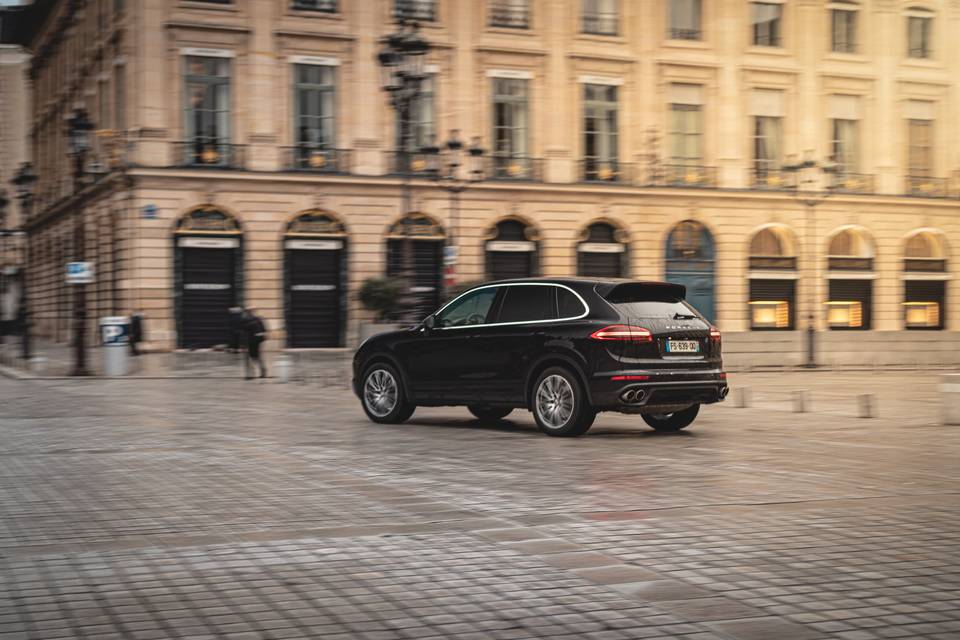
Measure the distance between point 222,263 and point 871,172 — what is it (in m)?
25.5

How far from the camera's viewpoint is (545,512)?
848 cm

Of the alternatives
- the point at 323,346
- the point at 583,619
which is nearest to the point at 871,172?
the point at 323,346

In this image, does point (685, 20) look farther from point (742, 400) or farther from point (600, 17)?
point (742, 400)

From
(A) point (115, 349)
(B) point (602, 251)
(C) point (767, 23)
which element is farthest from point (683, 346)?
(C) point (767, 23)

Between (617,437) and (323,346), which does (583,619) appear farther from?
(323,346)

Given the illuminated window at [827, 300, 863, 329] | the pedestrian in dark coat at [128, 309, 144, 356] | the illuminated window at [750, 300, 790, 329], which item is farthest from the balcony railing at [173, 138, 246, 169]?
the illuminated window at [827, 300, 863, 329]

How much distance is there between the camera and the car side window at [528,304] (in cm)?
1439

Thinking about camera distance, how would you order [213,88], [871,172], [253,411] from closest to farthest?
[253,411], [213,88], [871,172]

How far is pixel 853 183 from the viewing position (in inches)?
1989

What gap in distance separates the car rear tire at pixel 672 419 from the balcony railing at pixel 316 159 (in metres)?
28.9

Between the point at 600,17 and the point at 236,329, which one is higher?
the point at 600,17

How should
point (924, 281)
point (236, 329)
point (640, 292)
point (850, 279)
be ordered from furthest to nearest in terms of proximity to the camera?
point (924, 281), point (850, 279), point (236, 329), point (640, 292)

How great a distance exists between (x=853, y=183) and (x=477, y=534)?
150 ft

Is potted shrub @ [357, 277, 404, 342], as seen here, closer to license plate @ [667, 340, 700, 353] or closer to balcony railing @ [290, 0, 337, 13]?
balcony railing @ [290, 0, 337, 13]
